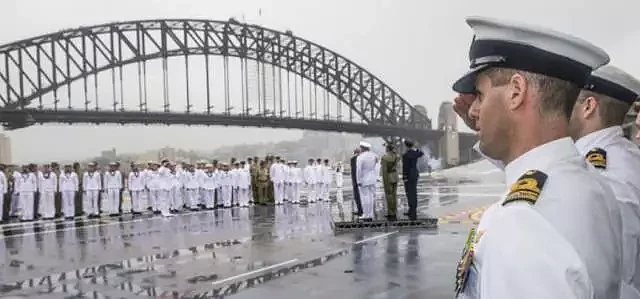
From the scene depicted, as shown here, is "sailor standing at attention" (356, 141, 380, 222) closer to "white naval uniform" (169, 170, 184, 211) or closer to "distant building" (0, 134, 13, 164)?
"white naval uniform" (169, 170, 184, 211)

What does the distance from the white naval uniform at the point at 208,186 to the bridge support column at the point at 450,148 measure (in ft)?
141

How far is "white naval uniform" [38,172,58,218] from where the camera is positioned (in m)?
15.2

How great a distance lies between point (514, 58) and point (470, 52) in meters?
0.14

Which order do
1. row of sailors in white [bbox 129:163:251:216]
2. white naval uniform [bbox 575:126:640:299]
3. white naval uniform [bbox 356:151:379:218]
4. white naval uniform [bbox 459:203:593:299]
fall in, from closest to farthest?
white naval uniform [bbox 459:203:593:299], white naval uniform [bbox 575:126:640:299], white naval uniform [bbox 356:151:379:218], row of sailors in white [bbox 129:163:251:216]

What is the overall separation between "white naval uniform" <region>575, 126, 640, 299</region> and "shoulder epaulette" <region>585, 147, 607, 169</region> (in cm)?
1

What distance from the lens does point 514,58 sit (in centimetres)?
126

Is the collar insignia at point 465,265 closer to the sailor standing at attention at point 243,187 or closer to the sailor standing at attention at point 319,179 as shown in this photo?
the sailor standing at attention at point 243,187

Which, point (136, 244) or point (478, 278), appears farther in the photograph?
point (136, 244)

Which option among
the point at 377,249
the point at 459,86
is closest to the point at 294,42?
the point at 377,249

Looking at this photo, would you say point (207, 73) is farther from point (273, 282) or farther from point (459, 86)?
point (459, 86)

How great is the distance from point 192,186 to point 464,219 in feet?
28.6

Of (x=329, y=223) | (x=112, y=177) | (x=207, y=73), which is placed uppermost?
(x=207, y=73)

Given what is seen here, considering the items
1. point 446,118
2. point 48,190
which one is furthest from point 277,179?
point 446,118

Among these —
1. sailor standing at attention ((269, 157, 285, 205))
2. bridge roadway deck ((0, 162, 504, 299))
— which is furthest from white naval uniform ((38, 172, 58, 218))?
sailor standing at attention ((269, 157, 285, 205))
